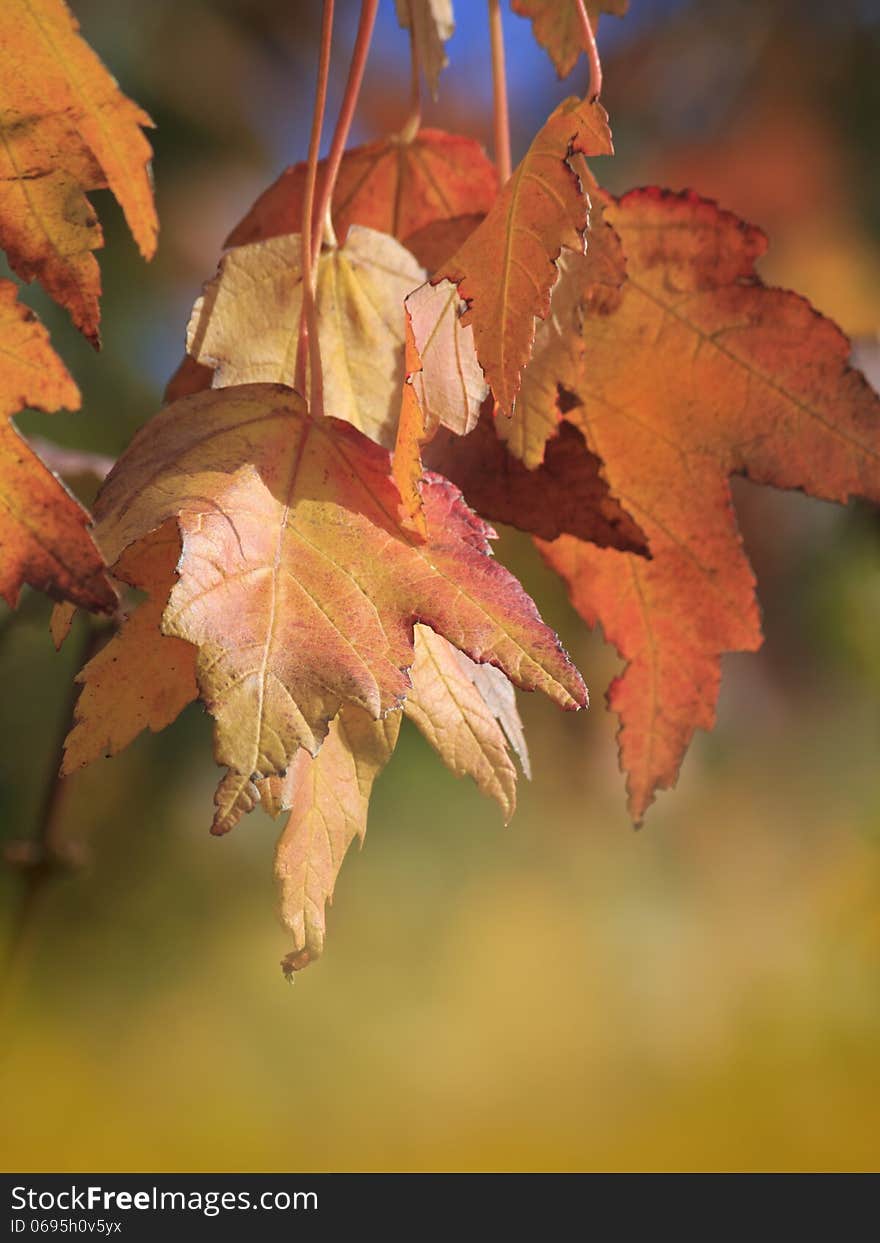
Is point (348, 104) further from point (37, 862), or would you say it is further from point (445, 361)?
point (37, 862)

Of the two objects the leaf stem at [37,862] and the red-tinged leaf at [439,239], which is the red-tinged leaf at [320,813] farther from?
the leaf stem at [37,862]

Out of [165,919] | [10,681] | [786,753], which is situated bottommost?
[165,919]

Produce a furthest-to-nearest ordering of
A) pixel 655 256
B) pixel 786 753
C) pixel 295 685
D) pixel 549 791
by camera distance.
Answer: pixel 786 753
pixel 549 791
pixel 655 256
pixel 295 685

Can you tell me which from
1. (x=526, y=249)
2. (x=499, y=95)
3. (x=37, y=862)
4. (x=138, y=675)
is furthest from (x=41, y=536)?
(x=37, y=862)

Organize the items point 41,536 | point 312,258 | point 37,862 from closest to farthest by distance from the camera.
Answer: point 41,536
point 312,258
point 37,862

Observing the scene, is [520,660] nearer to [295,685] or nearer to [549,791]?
[295,685]

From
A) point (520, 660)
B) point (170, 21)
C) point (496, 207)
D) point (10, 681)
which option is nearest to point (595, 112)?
point (496, 207)

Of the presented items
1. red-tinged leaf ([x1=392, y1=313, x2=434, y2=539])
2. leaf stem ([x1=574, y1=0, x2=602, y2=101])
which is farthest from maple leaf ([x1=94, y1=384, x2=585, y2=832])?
leaf stem ([x1=574, y1=0, x2=602, y2=101])
